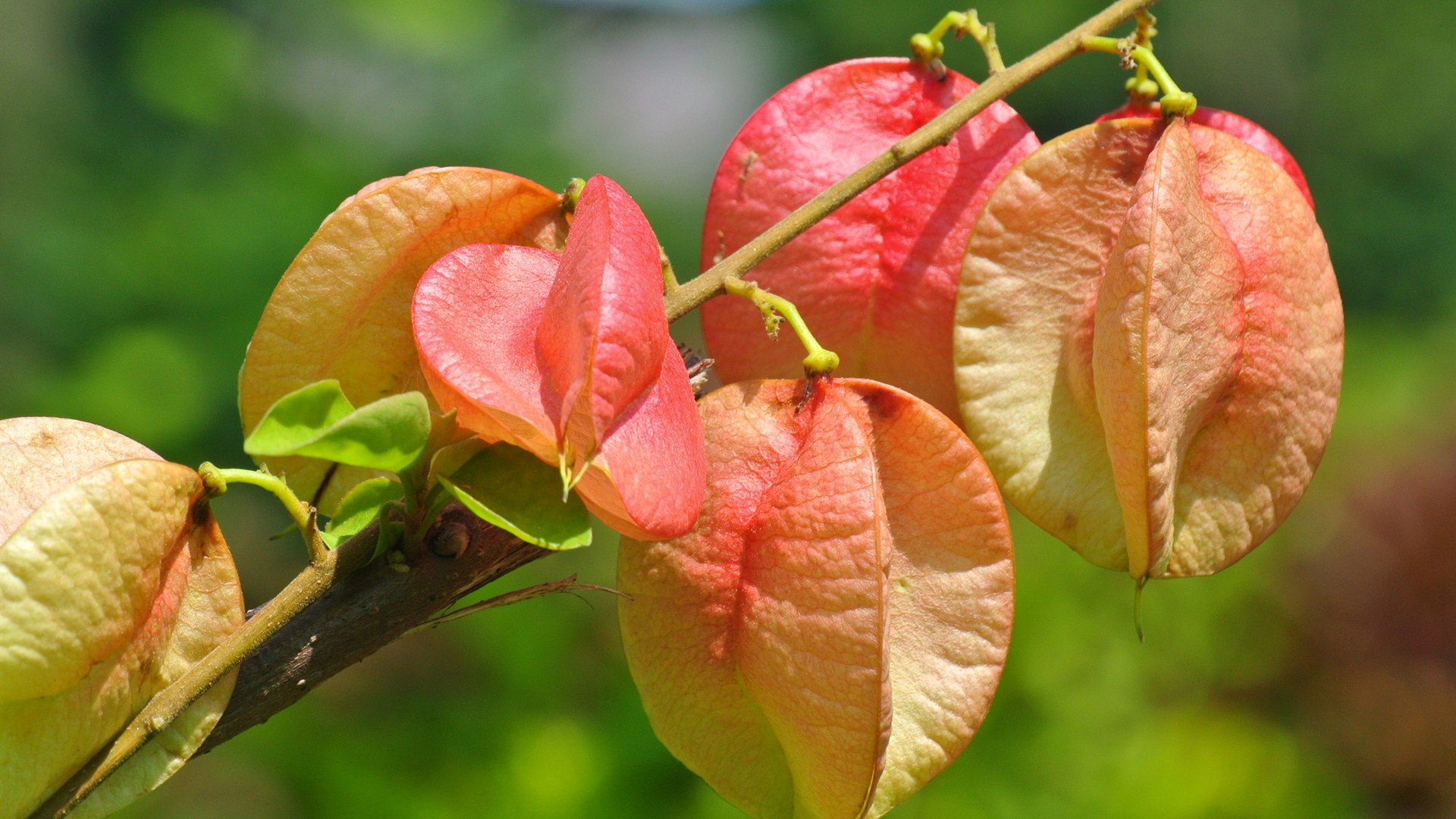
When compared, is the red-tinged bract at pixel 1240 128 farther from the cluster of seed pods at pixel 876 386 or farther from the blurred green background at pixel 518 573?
the blurred green background at pixel 518 573

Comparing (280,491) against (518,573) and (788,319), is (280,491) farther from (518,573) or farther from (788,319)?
(518,573)

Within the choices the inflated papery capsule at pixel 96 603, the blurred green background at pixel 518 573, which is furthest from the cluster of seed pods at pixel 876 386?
the blurred green background at pixel 518 573

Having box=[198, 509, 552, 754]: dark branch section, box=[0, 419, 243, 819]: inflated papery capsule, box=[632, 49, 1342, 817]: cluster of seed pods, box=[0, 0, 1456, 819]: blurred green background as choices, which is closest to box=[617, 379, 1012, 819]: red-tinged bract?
box=[632, 49, 1342, 817]: cluster of seed pods

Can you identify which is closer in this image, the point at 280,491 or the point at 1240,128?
the point at 280,491

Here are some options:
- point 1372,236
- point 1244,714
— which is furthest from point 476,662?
point 1372,236

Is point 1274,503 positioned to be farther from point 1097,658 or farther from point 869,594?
point 1097,658

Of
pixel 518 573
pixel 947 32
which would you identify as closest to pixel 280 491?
pixel 947 32
